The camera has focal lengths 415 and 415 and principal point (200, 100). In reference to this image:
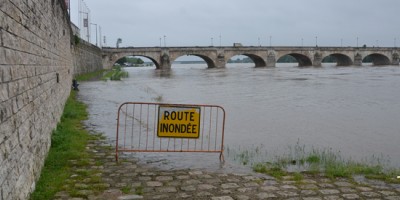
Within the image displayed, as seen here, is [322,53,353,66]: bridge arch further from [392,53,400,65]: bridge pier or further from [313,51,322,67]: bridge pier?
[392,53,400,65]: bridge pier

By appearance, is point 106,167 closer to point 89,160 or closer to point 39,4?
point 89,160

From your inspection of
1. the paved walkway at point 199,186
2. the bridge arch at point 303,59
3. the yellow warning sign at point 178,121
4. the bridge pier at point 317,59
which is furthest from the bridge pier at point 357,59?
the paved walkway at point 199,186

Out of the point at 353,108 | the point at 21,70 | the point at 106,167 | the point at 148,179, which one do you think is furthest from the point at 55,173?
the point at 353,108

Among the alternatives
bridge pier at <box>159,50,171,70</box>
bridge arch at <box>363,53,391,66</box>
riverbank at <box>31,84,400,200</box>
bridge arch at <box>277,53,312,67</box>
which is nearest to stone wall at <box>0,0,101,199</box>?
riverbank at <box>31,84,400,200</box>

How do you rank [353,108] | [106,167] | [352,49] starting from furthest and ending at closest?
1. [352,49]
2. [353,108]
3. [106,167]

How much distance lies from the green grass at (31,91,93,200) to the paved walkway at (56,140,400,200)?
0.51ft

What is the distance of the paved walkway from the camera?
18.4 feet

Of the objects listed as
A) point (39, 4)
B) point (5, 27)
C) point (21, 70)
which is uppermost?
point (39, 4)

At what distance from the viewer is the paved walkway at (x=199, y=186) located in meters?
5.62

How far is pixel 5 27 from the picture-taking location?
4.12 m

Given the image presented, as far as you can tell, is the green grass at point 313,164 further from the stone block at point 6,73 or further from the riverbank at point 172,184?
the stone block at point 6,73

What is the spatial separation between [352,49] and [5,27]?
9919 centimetres

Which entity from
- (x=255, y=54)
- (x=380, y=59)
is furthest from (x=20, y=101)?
(x=380, y=59)

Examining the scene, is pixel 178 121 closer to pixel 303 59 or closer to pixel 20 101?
pixel 20 101
